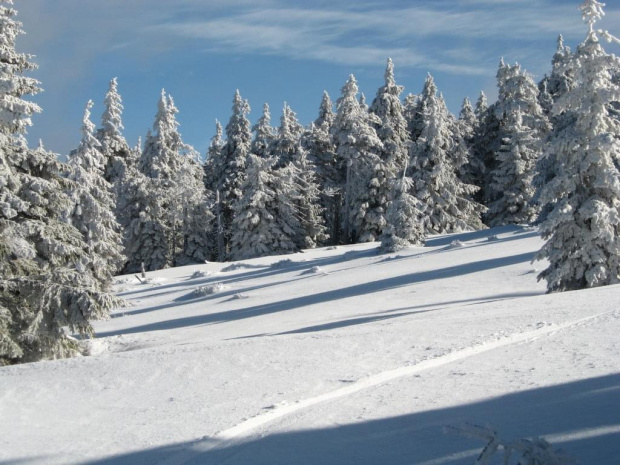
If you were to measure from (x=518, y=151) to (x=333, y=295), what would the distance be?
2707 cm

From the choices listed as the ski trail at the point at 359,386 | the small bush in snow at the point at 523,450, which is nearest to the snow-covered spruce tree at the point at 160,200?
the ski trail at the point at 359,386

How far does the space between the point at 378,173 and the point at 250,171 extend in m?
10.2

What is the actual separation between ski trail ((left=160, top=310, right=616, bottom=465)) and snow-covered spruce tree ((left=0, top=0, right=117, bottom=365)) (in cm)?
757

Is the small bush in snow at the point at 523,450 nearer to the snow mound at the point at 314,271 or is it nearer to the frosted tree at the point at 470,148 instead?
the snow mound at the point at 314,271

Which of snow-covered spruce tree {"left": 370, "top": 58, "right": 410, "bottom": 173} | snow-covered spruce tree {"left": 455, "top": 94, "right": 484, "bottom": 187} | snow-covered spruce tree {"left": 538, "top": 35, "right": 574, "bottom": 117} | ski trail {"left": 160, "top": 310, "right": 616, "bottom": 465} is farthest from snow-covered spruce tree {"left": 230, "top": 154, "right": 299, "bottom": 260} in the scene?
ski trail {"left": 160, "top": 310, "right": 616, "bottom": 465}

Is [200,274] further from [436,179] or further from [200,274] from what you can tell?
[436,179]

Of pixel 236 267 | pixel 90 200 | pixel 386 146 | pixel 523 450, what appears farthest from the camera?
pixel 386 146

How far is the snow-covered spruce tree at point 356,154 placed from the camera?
47.3m

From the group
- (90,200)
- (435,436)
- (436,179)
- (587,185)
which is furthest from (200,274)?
(435,436)

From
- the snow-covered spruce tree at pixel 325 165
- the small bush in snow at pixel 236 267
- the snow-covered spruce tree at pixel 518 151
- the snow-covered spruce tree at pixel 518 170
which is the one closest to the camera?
the small bush in snow at pixel 236 267

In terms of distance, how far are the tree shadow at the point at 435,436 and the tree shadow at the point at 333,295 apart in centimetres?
1230

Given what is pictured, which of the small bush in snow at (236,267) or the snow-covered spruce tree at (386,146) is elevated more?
the snow-covered spruce tree at (386,146)

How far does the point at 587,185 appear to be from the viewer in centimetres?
1680

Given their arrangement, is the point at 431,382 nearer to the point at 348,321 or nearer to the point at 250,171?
the point at 348,321
